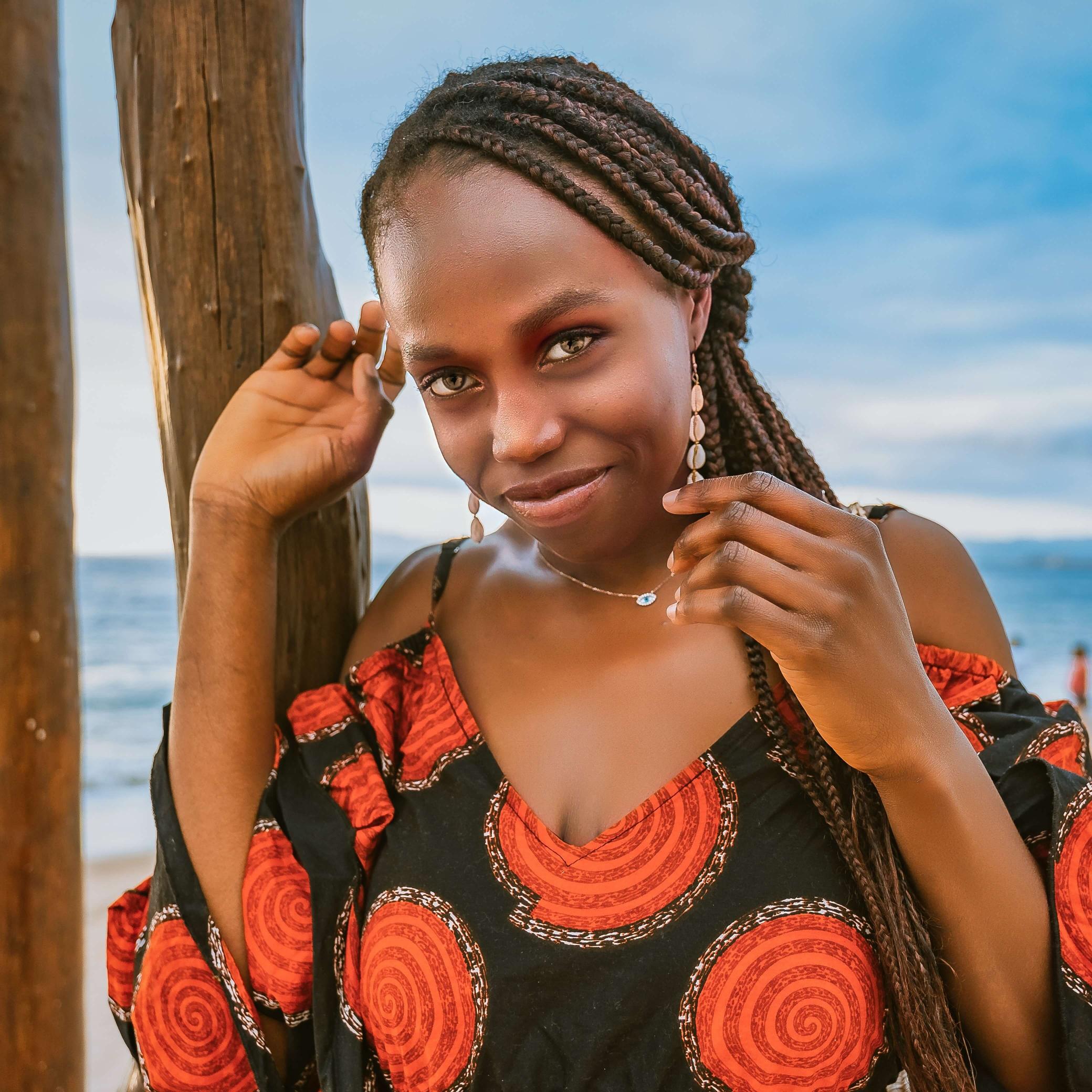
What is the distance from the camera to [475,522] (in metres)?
1.53

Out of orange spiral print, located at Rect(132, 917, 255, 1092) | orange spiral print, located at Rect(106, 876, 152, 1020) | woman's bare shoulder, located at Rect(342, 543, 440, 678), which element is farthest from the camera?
woman's bare shoulder, located at Rect(342, 543, 440, 678)

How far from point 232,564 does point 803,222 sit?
21647 millimetres

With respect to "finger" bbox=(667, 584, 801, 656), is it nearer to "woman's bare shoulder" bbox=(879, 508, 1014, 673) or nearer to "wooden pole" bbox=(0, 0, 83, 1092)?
"woman's bare shoulder" bbox=(879, 508, 1014, 673)

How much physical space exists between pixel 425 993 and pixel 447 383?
0.88 m

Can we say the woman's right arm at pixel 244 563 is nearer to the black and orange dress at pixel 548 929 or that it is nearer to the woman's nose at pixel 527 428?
the black and orange dress at pixel 548 929

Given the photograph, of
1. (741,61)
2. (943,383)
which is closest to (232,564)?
(741,61)

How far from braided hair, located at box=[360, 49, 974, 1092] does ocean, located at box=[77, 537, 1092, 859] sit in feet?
8.15

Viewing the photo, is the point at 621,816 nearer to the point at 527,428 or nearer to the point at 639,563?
the point at 639,563

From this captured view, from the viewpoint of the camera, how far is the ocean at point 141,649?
399 inches

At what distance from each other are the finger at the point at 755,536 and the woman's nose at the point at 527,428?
0.89 ft

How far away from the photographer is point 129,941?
172 cm

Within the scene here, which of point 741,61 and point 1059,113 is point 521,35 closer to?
Result: point 741,61

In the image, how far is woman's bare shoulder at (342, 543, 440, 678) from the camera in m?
1.80

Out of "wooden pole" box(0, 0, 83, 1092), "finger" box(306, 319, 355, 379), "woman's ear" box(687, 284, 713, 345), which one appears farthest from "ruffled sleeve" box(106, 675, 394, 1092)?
"woman's ear" box(687, 284, 713, 345)
